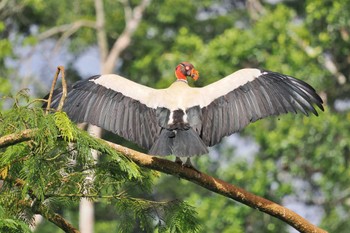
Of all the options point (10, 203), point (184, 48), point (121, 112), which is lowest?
point (10, 203)

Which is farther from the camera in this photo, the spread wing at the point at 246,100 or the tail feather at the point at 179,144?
the spread wing at the point at 246,100

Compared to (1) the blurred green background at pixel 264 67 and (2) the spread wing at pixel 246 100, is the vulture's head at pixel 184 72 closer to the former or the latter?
(2) the spread wing at pixel 246 100

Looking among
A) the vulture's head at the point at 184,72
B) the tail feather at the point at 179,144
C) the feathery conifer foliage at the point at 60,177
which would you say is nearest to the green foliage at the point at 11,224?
the feathery conifer foliage at the point at 60,177

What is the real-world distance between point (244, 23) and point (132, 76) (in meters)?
3.39

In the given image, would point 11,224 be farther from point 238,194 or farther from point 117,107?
point 117,107

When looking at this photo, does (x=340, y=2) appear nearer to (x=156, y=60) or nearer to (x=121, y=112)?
(x=156, y=60)

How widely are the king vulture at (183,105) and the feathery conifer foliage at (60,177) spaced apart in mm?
762

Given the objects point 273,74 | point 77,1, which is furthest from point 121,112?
point 77,1

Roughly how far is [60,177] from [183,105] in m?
1.41

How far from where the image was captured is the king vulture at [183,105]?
236 inches

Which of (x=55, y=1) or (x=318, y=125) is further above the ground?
(x=55, y=1)

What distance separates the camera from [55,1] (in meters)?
21.3

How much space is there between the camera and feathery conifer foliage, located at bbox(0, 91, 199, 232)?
14.8 ft

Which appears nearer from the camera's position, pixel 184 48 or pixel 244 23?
pixel 184 48
